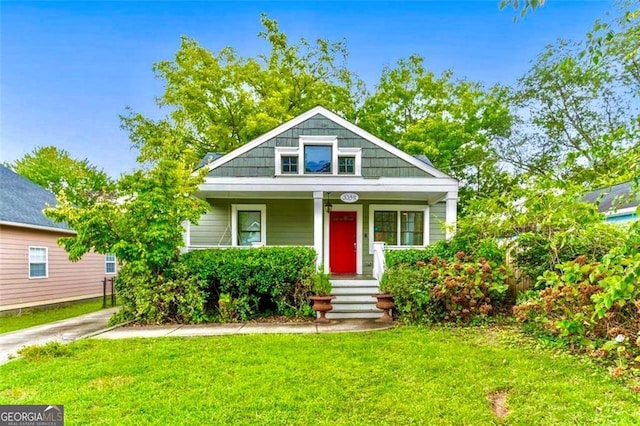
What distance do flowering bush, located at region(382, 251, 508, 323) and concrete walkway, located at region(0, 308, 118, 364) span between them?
20.8ft

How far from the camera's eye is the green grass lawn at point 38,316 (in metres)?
9.12

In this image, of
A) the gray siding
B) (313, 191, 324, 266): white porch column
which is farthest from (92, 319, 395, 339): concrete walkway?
the gray siding

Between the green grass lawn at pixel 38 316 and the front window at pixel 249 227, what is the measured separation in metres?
5.19

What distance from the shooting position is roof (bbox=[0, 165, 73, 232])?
1084 centimetres

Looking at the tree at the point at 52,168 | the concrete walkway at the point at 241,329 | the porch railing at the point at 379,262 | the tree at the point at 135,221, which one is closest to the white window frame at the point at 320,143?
the porch railing at the point at 379,262

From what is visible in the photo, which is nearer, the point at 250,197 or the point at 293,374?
the point at 293,374

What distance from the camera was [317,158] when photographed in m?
10.8

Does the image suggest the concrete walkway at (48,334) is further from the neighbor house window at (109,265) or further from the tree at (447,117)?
the tree at (447,117)

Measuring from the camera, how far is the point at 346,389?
13.1 feet

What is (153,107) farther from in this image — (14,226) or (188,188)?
(188,188)

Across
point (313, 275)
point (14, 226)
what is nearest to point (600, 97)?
→ point (313, 275)

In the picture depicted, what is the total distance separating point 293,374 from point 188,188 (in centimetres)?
582

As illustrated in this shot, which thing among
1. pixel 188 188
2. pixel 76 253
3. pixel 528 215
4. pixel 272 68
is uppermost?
pixel 272 68

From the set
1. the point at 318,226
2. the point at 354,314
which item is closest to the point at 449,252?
the point at 354,314
